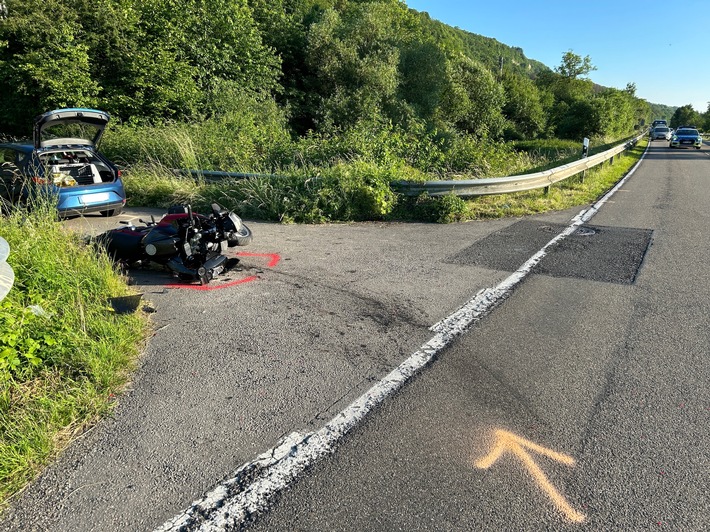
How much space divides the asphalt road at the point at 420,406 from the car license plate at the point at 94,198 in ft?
11.9

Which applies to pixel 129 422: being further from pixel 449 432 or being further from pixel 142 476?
pixel 449 432

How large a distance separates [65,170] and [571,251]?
8886mm

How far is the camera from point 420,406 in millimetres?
2891

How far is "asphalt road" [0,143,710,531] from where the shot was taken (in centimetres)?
215

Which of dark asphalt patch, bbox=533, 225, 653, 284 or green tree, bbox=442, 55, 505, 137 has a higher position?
green tree, bbox=442, 55, 505, 137

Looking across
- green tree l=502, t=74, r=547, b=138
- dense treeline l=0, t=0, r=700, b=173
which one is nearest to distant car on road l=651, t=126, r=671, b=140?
green tree l=502, t=74, r=547, b=138

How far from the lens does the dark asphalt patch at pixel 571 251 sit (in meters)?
5.56

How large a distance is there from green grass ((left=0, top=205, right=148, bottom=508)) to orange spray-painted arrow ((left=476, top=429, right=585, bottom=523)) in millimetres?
2445

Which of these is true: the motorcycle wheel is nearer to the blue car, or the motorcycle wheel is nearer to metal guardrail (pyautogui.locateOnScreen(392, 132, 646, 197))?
the blue car

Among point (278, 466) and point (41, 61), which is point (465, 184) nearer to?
point (278, 466)

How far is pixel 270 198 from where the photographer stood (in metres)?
8.78

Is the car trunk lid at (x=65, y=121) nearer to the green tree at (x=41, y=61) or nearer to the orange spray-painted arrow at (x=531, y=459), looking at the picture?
the orange spray-painted arrow at (x=531, y=459)

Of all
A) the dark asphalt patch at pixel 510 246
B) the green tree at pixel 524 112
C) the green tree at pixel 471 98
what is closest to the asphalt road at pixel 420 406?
the dark asphalt patch at pixel 510 246

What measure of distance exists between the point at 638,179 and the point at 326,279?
15.5 m
